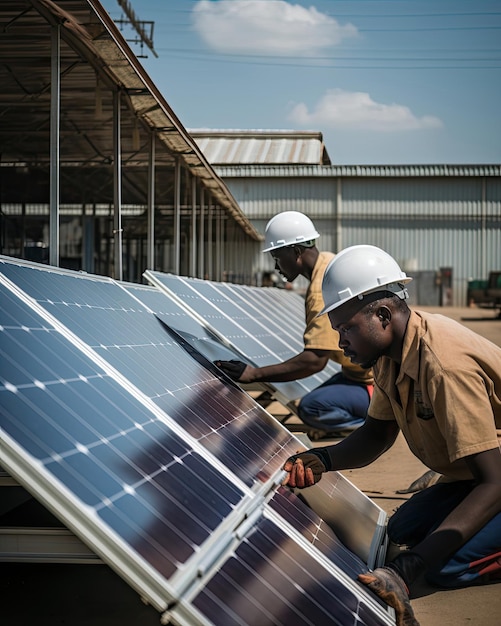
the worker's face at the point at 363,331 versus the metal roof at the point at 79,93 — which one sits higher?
the metal roof at the point at 79,93

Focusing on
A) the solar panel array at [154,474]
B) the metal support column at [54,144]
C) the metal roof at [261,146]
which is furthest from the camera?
the metal roof at [261,146]

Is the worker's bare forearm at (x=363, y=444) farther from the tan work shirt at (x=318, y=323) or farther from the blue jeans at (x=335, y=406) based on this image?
the blue jeans at (x=335, y=406)

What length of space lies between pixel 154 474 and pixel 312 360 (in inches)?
155

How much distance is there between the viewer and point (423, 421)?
4.21m

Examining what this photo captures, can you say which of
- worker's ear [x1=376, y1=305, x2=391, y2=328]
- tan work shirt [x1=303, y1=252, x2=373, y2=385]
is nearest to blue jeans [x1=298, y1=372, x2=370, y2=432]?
tan work shirt [x1=303, y1=252, x2=373, y2=385]

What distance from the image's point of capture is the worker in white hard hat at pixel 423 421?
3.77 meters

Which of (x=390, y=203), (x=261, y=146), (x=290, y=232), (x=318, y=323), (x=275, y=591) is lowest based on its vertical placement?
(x=275, y=591)

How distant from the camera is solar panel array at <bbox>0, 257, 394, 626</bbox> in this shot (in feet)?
8.10

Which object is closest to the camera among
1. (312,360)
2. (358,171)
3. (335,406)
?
(312,360)

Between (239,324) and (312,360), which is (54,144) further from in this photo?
(312,360)

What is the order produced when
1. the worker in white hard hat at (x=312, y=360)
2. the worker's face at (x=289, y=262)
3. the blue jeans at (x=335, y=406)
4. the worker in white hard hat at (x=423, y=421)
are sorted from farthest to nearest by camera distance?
the blue jeans at (x=335, y=406)
the worker's face at (x=289, y=262)
the worker in white hard hat at (x=312, y=360)
the worker in white hard hat at (x=423, y=421)

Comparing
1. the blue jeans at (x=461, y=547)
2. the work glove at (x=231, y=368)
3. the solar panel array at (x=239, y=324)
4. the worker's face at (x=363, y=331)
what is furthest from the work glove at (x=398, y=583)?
the solar panel array at (x=239, y=324)

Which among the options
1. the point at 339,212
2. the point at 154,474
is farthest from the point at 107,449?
Result: the point at 339,212

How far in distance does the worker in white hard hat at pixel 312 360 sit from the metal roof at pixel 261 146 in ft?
120
